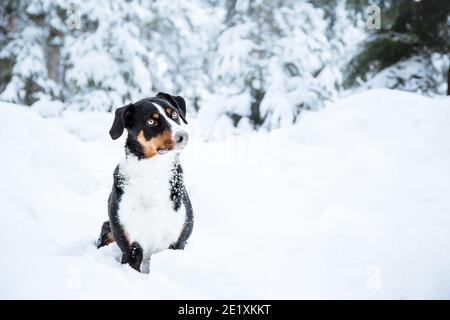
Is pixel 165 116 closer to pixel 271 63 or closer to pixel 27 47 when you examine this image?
pixel 271 63

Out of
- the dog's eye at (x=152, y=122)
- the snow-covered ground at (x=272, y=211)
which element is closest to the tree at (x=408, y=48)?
the snow-covered ground at (x=272, y=211)

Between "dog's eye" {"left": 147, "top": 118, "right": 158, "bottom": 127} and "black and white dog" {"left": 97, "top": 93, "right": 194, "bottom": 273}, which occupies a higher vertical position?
"dog's eye" {"left": 147, "top": 118, "right": 158, "bottom": 127}

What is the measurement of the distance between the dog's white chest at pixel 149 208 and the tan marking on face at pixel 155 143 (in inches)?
3.3

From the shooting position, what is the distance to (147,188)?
10.6ft

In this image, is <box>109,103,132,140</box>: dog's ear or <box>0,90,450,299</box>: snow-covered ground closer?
<box>0,90,450,299</box>: snow-covered ground

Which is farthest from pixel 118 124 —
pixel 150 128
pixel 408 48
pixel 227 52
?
pixel 227 52

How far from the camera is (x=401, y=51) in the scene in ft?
24.6

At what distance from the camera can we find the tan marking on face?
3122 millimetres

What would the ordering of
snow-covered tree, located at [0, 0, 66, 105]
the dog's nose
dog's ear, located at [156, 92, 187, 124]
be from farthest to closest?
snow-covered tree, located at [0, 0, 66, 105] < dog's ear, located at [156, 92, 187, 124] < the dog's nose

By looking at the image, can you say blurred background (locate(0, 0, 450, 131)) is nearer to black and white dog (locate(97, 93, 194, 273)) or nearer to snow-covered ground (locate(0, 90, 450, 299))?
snow-covered ground (locate(0, 90, 450, 299))

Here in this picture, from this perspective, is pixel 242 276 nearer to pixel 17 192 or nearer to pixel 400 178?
pixel 400 178

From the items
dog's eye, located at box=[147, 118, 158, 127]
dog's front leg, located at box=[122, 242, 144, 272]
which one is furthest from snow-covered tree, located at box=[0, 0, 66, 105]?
dog's front leg, located at box=[122, 242, 144, 272]

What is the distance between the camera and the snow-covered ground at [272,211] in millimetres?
2629

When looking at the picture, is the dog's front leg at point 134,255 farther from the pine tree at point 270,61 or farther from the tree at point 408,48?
the pine tree at point 270,61
